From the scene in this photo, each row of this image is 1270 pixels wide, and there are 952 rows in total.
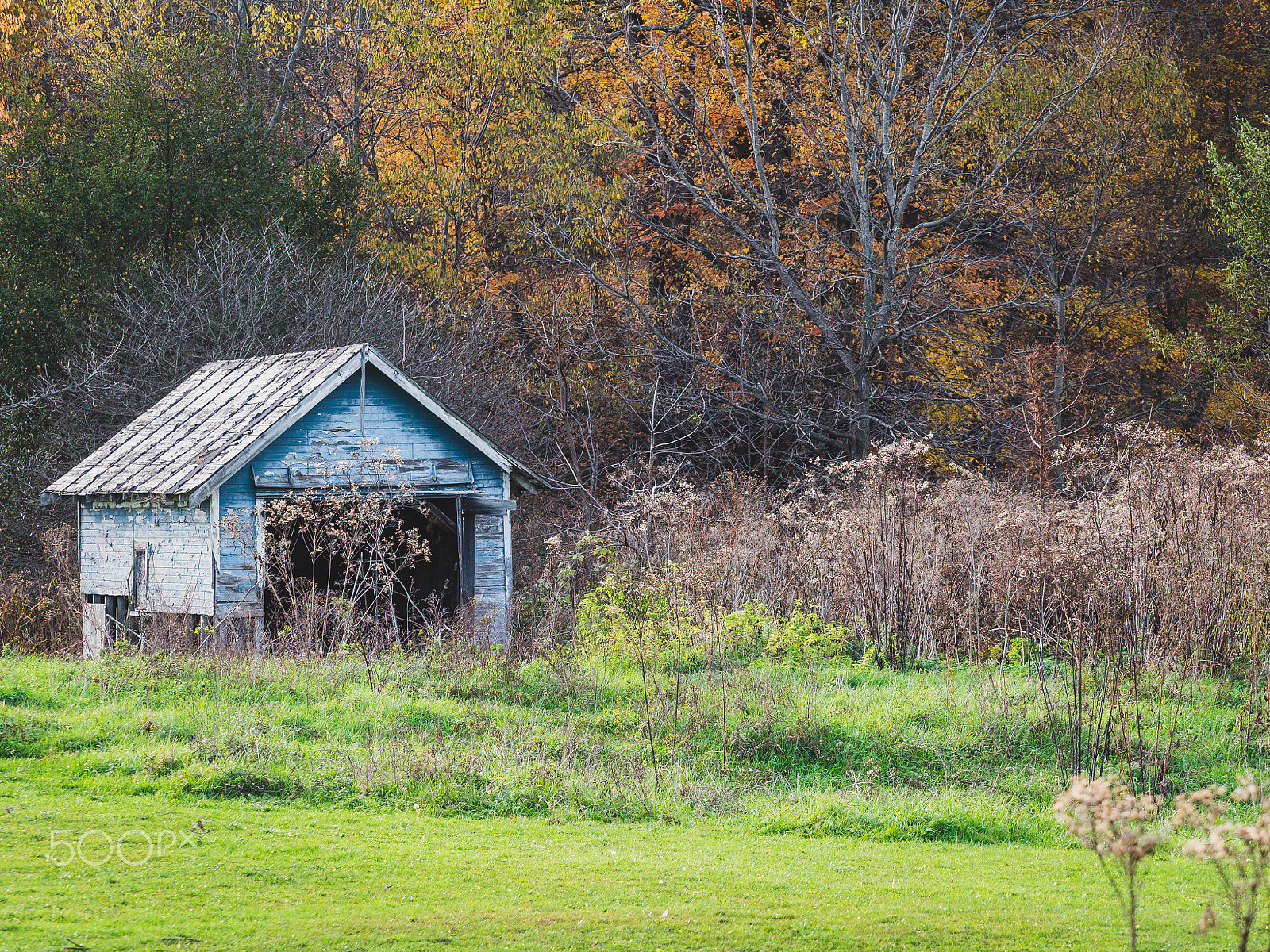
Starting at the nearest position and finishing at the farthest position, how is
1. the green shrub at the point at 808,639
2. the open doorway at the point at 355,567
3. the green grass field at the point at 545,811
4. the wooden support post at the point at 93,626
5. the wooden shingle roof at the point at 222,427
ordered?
the green grass field at the point at 545,811, the open doorway at the point at 355,567, the green shrub at the point at 808,639, the wooden shingle roof at the point at 222,427, the wooden support post at the point at 93,626

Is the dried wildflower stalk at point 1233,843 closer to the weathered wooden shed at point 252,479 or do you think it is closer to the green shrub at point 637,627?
the green shrub at point 637,627

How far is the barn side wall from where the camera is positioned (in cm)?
1433

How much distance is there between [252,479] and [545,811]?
7.29 meters

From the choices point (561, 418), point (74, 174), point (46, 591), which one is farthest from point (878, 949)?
point (74, 174)

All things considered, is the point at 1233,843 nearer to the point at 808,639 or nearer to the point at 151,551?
the point at 808,639

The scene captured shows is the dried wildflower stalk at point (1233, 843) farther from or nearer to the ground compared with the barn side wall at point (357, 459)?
nearer to the ground

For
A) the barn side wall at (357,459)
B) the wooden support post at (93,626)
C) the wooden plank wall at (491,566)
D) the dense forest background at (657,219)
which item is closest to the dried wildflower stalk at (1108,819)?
the barn side wall at (357,459)

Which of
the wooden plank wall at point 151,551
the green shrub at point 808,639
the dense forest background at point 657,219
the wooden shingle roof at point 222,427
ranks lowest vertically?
the green shrub at point 808,639

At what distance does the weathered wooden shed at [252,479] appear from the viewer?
1432 centimetres

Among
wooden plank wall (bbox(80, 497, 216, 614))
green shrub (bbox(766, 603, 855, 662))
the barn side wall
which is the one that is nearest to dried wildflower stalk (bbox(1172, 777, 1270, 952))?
green shrub (bbox(766, 603, 855, 662))

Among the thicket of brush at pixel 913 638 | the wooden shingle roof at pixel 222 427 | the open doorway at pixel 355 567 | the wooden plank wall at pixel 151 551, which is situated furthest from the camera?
the wooden plank wall at pixel 151 551

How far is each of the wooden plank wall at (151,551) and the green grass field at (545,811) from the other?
2.31 meters

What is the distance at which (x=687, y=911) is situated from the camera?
630 centimetres

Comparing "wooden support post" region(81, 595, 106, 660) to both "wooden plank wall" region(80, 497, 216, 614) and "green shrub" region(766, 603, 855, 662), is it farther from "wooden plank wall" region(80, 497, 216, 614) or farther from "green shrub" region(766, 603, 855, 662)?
"green shrub" region(766, 603, 855, 662)
